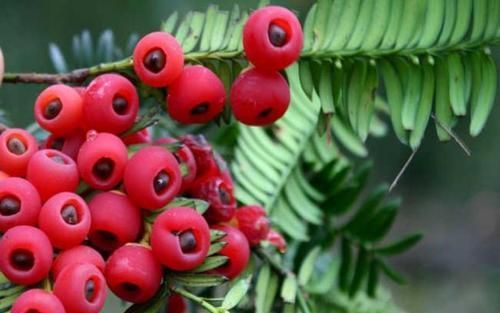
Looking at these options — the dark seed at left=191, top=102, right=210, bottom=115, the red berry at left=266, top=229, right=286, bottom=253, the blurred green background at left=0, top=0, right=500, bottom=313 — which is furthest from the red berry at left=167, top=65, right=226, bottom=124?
the blurred green background at left=0, top=0, right=500, bottom=313

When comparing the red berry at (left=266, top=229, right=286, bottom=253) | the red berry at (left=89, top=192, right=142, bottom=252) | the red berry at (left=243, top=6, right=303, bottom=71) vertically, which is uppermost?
the red berry at (left=243, top=6, right=303, bottom=71)

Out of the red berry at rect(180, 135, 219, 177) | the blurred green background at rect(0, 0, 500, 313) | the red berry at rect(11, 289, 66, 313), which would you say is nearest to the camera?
the red berry at rect(11, 289, 66, 313)

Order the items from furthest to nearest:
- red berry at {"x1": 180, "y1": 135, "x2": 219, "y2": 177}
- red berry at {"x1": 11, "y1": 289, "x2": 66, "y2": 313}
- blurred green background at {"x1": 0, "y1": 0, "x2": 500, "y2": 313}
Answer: blurred green background at {"x1": 0, "y1": 0, "x2": 500, "y2": 313} < red berry at {"x1": 180, "y1": 135, "x2": 219, "y2": 177} < red berry at {"x1": 11, "y1": 289, "x2": 66, "y2": 313}

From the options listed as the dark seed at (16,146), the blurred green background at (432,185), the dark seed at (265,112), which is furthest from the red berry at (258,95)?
the blurred green background at (432,185)

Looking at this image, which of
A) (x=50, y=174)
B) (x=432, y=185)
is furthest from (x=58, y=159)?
(x=432, y=185)

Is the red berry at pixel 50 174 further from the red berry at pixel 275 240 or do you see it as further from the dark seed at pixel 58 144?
the red berry at pixel 275 240

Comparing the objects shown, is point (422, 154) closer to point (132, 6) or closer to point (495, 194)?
point (495, 194)

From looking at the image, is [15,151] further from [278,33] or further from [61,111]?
[278,33]

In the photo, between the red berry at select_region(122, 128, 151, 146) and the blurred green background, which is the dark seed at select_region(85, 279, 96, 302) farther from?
the blurred green background
